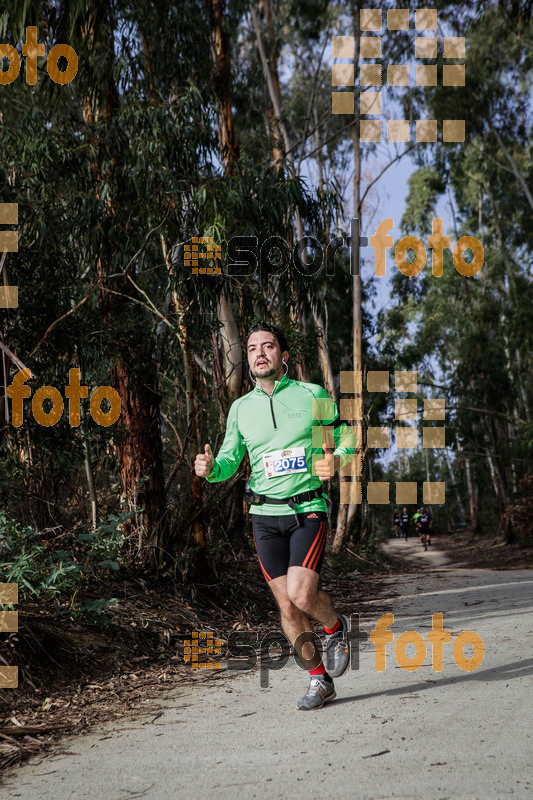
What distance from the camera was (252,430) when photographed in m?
4.17

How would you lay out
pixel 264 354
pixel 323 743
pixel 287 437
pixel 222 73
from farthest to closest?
pixel 222 73 < pixel 264 354 < pixel 287 437 < pixel 323 743

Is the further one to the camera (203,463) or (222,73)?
(222,73)

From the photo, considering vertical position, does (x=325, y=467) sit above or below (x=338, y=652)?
above

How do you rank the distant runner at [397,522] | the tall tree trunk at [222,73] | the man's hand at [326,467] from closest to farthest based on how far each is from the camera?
1. the man's hand at [326,467]
2. the tall tree trunk at [222,73]
3. the distant runner at [397,522]

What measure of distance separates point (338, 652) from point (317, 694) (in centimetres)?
25

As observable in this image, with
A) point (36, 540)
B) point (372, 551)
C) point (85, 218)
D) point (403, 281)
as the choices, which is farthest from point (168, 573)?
point (403, 281)

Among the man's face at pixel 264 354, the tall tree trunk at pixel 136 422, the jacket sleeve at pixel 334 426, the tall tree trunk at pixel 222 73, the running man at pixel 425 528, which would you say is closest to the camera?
the jacket sleeve at pixel 334 426

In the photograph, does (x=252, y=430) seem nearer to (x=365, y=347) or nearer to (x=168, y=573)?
(x=168, y=573)

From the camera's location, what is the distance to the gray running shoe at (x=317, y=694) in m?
3.96

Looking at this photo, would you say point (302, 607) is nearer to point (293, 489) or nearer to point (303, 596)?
point (303, 596)

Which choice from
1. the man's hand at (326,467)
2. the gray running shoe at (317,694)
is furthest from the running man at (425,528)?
the man's hand at (326,467)

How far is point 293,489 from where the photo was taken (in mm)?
4008

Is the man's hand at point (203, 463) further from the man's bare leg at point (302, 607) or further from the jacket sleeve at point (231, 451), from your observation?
the man's bare leg at point (302, 607)

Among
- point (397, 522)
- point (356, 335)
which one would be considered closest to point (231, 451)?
point (356, 335)
